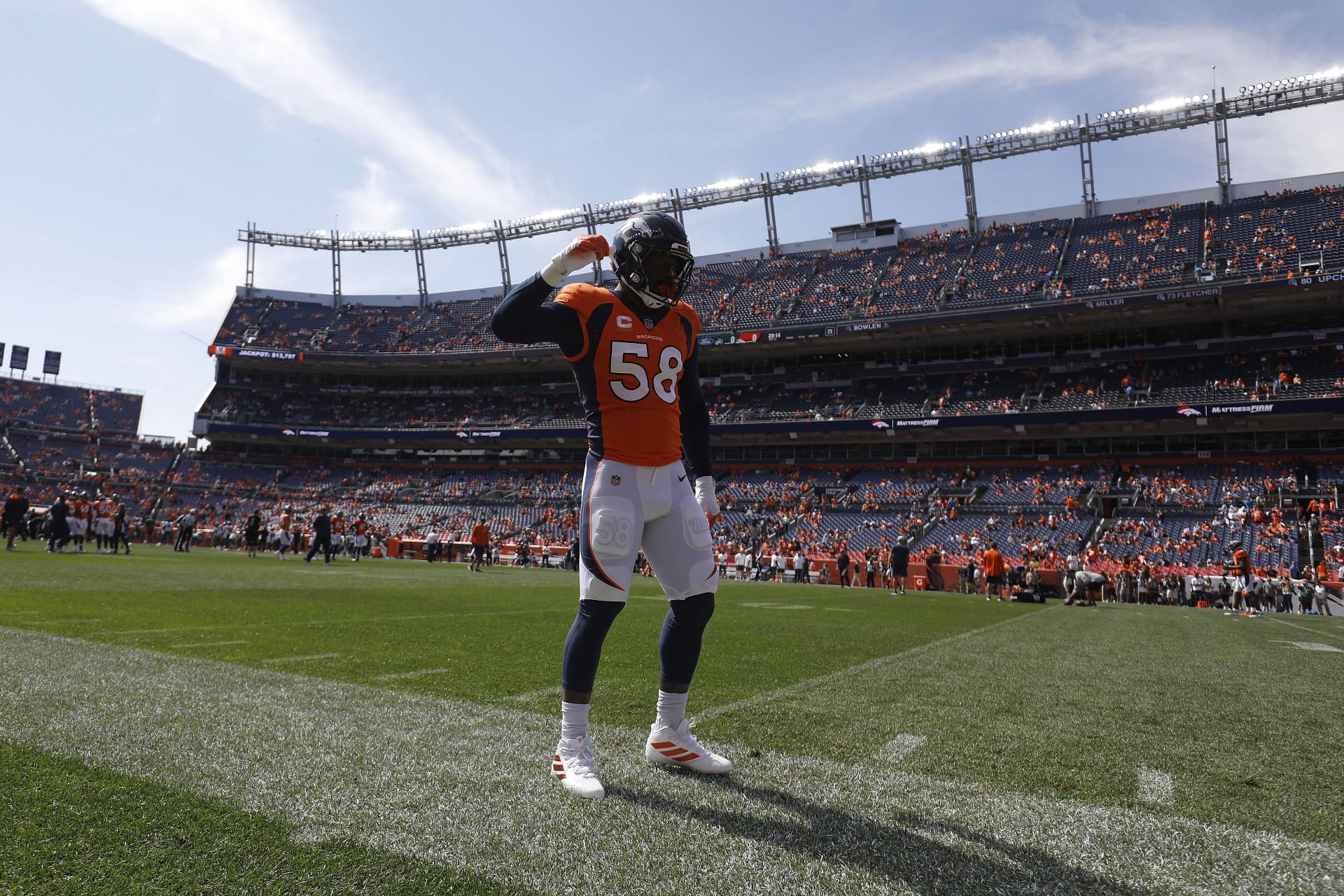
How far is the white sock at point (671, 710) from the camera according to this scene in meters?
3.12

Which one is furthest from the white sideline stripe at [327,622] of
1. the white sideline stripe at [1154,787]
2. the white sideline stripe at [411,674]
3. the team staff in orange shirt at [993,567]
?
the team staff in orange shirt at [993,567]

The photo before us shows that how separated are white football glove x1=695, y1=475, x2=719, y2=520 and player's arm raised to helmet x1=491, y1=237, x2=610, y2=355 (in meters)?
0.92

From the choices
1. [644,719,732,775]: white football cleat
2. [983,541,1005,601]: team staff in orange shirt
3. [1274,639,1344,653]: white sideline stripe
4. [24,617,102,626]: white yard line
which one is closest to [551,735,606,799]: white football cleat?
[644,719,732,775]: white football cleat

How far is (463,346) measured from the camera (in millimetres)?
47906

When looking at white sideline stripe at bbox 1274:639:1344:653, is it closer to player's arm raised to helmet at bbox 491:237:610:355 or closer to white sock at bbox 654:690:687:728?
white sock at bbox 654:690:687:728

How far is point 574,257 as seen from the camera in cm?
297

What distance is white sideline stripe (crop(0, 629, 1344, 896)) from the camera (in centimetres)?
199

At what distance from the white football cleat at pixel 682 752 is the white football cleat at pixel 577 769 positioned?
30 centimetres

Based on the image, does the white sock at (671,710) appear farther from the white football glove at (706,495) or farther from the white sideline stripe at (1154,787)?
the white sideline stripe at (1154,787)

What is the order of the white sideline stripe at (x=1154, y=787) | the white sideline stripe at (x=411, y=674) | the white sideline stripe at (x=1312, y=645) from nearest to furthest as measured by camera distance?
the white sideline stripe at (x=1154, y=787) → the white sideline stripe at (x=411, y=674) → the white sideline stripe at (x=1312, y=645)

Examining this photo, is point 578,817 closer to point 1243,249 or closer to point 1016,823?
point 1016,823

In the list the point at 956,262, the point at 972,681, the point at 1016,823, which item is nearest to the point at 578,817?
the point at 1016,823

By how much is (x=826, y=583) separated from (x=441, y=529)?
811 inches

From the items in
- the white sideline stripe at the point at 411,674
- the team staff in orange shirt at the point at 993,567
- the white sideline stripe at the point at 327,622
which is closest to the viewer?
the white sideline stripe at the point at 411,674
